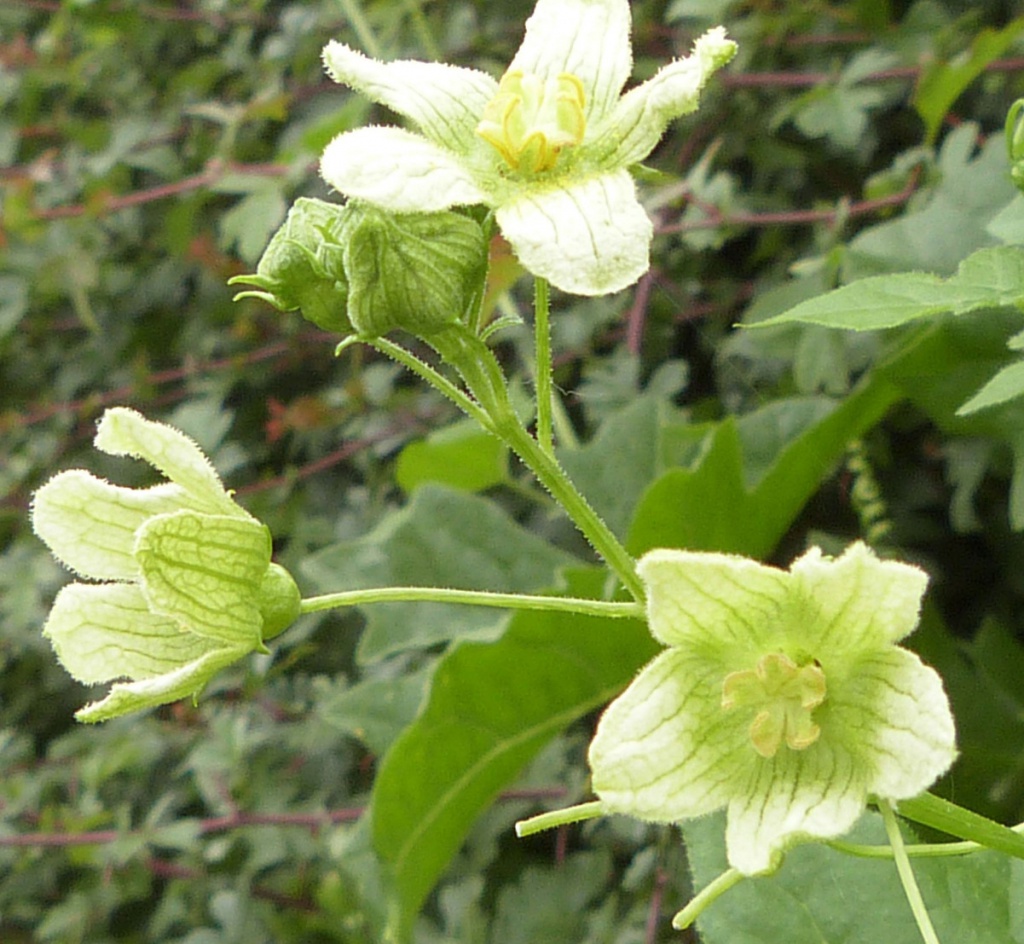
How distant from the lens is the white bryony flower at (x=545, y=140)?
2.26ft

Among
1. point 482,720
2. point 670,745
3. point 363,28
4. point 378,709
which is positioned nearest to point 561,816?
point 670,745

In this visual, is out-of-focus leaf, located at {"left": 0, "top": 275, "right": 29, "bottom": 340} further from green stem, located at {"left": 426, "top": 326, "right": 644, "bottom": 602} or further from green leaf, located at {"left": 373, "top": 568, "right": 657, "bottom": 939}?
green stem, located at {"left": 426, "top": 326, "right": 644, "bottom": 602}

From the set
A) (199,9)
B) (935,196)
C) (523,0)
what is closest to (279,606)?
(935,196)

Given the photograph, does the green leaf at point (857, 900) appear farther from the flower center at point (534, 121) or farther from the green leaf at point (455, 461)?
the green leaf at point (455, 461)

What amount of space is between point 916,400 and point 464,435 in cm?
53

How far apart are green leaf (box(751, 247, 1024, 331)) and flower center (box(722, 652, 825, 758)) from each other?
20 cm

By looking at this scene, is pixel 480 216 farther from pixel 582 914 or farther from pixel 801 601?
pixel 582 914

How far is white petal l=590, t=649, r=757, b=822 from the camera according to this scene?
0.67 metres

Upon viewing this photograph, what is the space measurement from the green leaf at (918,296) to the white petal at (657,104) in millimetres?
133

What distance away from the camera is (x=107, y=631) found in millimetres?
805

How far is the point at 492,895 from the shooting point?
1572 mm

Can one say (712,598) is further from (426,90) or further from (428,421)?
(428,421)

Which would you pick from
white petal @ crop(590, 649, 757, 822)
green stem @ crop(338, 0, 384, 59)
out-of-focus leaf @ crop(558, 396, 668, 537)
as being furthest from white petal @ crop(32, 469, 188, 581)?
green stem @ crop(338, 0, 384, 59)

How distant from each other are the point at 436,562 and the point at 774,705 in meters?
0.84
